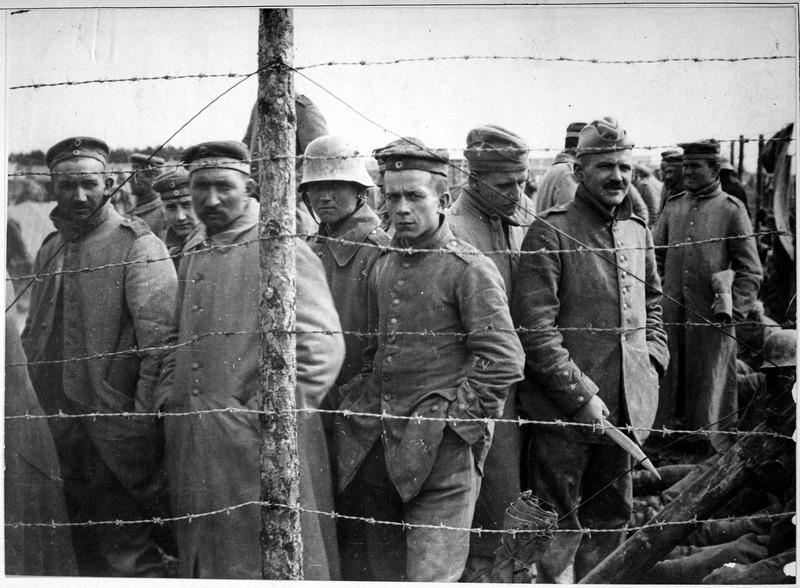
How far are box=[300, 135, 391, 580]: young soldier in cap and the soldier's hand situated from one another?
1.16 meters

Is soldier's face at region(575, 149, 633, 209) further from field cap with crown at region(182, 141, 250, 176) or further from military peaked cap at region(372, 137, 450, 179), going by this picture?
field cap with crown at region(182, 141, 250, 176)

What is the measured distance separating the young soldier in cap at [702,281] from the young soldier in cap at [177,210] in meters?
2.45

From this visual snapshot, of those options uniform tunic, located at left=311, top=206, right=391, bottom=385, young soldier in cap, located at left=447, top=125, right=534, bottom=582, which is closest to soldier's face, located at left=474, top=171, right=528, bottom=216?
young soldier in cap, located at left=447, top=125, right=534, bottom=582

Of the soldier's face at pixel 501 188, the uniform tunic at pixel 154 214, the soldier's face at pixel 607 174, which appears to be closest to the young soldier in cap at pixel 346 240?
the soldier's face at pixel 501 188

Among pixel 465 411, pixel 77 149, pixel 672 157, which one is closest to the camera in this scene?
pixel 465 411

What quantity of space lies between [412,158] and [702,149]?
1.51 meters

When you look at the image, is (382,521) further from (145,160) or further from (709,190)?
(709,190)

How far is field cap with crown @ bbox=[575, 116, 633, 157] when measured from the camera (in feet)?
18.7

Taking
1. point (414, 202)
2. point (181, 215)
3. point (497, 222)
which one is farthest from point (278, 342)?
point (497, 222)

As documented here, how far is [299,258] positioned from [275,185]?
39 centimetres

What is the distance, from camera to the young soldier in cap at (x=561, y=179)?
18.7ft

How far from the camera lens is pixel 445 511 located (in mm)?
Result: 5629

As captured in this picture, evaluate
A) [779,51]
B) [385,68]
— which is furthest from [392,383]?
[779,51]

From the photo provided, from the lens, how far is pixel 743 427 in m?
5.77
